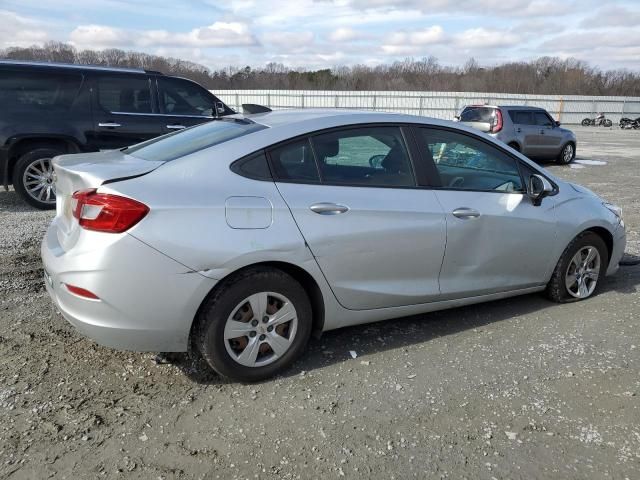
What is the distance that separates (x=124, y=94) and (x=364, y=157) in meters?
5.33

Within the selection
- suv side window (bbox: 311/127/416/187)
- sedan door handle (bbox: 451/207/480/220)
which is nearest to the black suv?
suv side window (bbox: 311/127/416/187)

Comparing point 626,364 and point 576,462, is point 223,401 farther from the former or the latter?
point 626,364

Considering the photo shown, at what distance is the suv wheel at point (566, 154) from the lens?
613 inches

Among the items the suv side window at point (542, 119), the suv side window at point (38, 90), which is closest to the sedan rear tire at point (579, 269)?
the suv side window at point (38, 90)

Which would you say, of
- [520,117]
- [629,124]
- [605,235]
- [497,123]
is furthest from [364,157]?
[629,124]

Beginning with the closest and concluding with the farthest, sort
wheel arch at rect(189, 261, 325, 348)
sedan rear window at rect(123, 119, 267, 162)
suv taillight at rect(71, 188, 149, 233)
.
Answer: suv taillight at rect(71, 188, 149, 233) < wheel arch at rect(189, 261, 325, 348) < sedan rear window at rect(123, 119, 267, 162)

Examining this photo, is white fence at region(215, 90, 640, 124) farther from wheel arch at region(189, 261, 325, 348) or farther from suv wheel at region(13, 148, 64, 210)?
wheel arch at region(189, 261, 325, 348)

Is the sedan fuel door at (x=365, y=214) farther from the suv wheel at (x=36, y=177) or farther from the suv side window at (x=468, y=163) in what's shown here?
the suv wheel at (x=36, y=177)

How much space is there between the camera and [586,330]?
13.2 feet

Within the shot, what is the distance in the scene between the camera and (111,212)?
2748 mm

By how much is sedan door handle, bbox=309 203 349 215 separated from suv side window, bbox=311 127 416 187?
0.59 ft

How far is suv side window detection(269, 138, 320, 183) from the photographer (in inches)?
125

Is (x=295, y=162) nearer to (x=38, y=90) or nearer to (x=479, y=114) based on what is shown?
(x=38, y=90)

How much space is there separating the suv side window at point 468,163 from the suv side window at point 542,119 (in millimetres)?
12221
